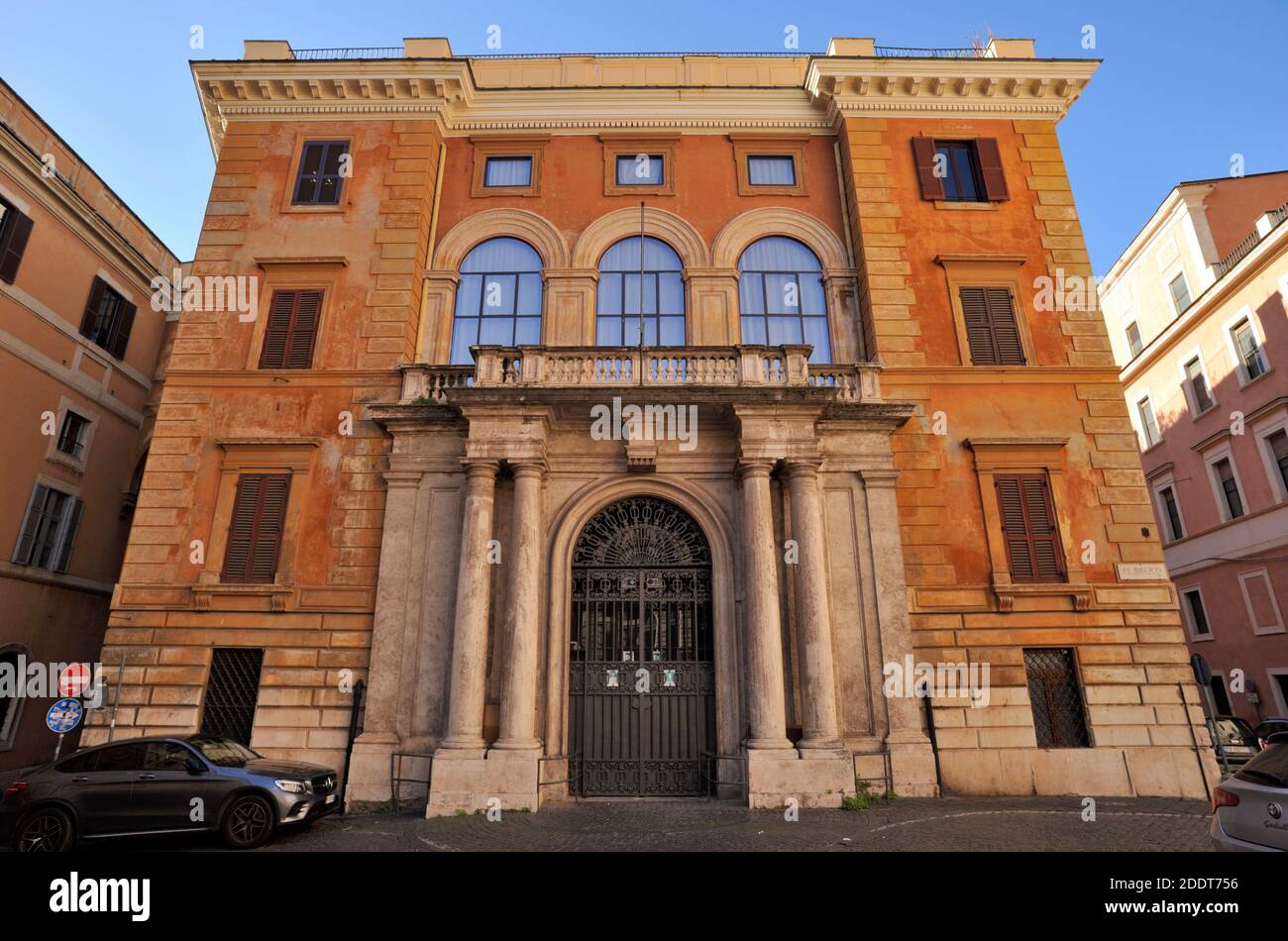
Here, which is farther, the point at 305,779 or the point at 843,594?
the point at 843,594

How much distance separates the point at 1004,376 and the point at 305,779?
1439 centimetres

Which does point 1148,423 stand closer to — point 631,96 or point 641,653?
point 631,96

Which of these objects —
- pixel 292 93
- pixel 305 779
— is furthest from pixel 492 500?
pixel 292 93

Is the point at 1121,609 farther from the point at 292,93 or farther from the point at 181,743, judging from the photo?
the point at 292,93

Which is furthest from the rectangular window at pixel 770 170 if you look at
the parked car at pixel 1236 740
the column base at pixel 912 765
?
the parked car at pixel 1236 740

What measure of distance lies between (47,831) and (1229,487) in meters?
31.4

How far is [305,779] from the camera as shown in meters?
9.50

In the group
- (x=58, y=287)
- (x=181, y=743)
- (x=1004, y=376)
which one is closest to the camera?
(x=181, y=743)

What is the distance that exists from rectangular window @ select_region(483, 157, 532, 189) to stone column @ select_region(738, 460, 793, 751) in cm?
938

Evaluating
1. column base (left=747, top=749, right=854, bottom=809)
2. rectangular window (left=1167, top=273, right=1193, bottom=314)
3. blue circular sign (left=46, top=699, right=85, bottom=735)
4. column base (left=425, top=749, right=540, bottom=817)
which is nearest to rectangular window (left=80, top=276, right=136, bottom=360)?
blue circular sign (left=46, top=699, right=85, bottom=735)

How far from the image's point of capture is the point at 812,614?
11.7 meters

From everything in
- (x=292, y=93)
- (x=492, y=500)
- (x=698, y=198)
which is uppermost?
(x=292, y=93)

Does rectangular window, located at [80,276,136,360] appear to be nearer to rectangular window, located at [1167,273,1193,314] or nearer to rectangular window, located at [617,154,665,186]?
rectangular window, located at [617,154,665,186]

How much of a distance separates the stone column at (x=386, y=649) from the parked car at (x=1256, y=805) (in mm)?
11037
